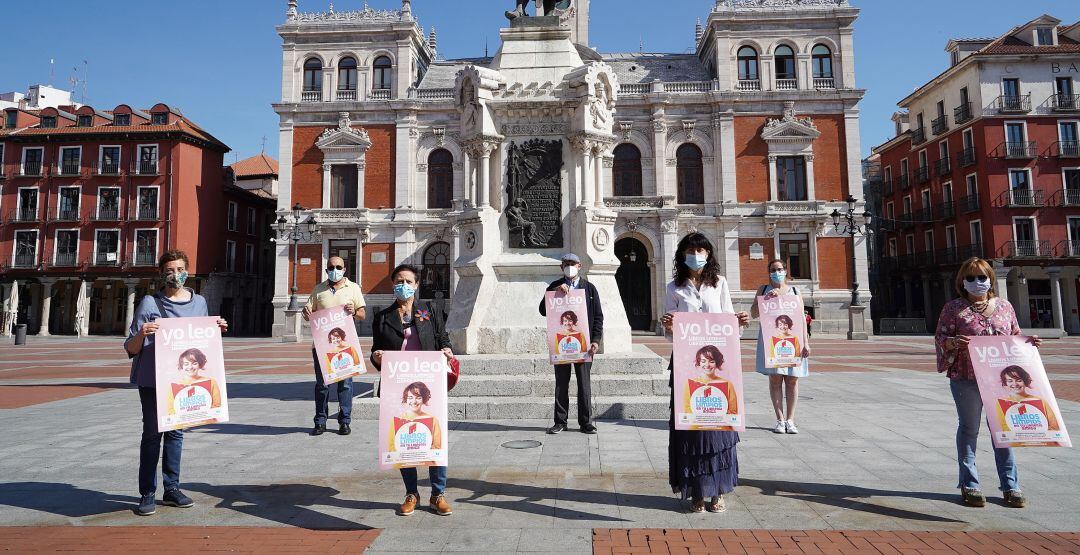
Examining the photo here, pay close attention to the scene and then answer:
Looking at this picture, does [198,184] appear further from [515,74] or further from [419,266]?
[515,74]

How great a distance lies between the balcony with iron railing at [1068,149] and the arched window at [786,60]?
1728 cm

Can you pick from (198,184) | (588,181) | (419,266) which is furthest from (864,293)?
(198,184)

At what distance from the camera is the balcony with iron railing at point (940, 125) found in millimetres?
38719

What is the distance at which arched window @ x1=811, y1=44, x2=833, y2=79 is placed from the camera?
32812 millimetres

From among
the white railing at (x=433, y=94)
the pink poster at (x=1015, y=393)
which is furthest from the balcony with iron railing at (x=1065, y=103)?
the pink poster at (x=1015, y=393)

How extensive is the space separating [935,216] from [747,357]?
30.5 meters

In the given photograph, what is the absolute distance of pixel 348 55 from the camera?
113ft

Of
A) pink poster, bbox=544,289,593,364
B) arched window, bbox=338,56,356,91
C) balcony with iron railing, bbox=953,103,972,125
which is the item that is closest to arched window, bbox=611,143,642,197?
arched window, bbox=338,56,356,91

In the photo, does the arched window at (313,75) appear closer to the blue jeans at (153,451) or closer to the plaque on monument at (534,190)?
the plaque on monument at (534,190)

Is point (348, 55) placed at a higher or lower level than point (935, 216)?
higher

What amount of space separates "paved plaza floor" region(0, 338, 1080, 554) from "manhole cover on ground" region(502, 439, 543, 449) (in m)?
0.12

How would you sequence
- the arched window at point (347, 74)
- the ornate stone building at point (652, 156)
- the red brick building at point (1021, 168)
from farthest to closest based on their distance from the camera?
the arched window at point (347, 74) → the red brick building at point (1021, 168) → the ornate stone building at point (652, 156)

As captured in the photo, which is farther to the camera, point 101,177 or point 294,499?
point 101,177

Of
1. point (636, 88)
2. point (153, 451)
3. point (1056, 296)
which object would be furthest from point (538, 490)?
point (1056, 296)
